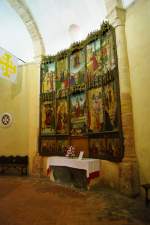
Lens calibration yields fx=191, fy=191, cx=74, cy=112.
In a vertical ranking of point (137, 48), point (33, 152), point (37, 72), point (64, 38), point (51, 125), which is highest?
point (64, 38)

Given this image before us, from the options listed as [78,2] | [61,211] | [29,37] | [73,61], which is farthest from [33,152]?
[78,2]

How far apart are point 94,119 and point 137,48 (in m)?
2.64

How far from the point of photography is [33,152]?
8.55 metres

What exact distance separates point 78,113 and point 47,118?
1.72 metres

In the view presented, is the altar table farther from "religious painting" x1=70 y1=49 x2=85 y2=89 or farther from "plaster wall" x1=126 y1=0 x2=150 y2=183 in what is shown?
"religious painting" x1=70 y1=49 x2=85 y2=89

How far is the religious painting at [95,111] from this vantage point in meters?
6.39

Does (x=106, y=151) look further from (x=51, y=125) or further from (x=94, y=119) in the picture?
(x=51, y=125)

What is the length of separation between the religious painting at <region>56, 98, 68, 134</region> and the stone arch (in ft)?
8.84

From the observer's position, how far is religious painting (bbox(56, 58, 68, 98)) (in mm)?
7928

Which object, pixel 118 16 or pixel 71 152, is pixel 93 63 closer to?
pixel 118 16

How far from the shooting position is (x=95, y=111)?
663 centimetres

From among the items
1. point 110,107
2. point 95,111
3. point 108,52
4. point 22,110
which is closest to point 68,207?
point 110,107

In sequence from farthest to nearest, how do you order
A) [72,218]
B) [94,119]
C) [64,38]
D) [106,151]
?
1. [64,38]
2. [94,119]
3. [106,151]
4. [72,218]

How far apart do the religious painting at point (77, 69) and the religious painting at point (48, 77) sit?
42.8 inches
